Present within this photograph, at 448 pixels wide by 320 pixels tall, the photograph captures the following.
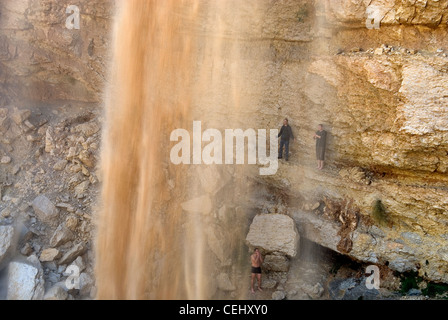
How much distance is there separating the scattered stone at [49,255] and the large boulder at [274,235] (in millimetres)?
4411

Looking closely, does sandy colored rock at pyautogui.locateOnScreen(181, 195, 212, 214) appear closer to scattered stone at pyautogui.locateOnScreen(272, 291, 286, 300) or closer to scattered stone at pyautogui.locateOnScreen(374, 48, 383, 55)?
scattered stone at pyautogui.locateOnScreen(272, 291, 286, 300)

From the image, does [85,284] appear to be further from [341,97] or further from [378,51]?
[378,51]

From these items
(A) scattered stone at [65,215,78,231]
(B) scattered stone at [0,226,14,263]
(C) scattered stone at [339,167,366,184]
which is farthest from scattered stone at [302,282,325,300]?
(B) scattered stone at [0,226,14,263]

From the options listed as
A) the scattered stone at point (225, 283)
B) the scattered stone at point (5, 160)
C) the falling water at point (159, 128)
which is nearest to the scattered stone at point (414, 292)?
the scattered stone at point (225, 283)

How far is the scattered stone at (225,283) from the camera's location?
9523mm

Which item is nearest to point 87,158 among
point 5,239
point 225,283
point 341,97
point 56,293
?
point 5,239

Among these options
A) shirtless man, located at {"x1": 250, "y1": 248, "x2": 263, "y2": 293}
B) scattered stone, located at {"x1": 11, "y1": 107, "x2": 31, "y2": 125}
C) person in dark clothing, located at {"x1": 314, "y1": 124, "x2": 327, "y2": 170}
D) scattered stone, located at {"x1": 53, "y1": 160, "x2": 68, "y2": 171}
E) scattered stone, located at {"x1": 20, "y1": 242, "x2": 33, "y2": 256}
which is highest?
scattered stone, located at {"x1": 11, "y1": 107, "x2": 31, "y2": 125}

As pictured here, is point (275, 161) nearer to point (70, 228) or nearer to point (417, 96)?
point (417, 96)

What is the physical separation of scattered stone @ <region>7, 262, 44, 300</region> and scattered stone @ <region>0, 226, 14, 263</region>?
0.97 ft

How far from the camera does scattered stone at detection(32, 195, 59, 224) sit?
9.69 meters

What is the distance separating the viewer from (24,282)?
8305 millimetres

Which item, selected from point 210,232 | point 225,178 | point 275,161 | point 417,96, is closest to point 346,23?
point 417,96

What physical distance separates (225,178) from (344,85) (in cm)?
383

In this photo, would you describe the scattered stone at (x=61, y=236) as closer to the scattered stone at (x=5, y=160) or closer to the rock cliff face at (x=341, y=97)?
the rock cliff face at (x=341, y=97)
